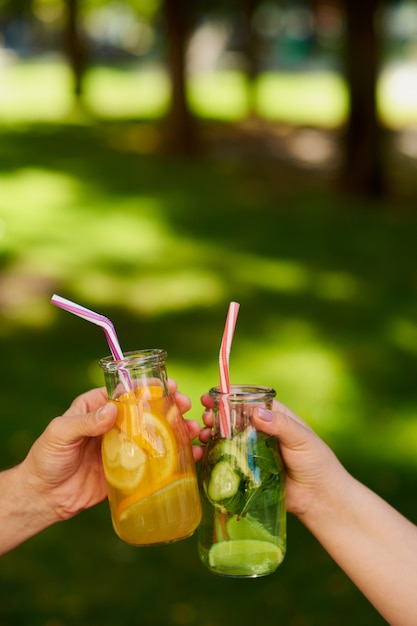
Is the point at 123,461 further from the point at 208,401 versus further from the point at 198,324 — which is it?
the point at 198,324

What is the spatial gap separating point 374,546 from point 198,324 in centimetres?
536

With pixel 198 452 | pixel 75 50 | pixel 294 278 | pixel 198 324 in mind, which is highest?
pixel 198 452

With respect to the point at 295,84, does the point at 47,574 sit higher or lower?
higher

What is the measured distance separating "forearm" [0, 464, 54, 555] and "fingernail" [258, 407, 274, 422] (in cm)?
58

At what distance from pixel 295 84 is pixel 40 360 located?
991 inches

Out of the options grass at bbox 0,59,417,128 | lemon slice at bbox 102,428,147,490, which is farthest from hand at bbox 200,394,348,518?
grass at bbox 0,59,417,128

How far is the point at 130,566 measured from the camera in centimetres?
443

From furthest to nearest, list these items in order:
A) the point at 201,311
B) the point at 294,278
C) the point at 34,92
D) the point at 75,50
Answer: the point at 34,92, the point at 75,50, the point at 294,278, the point at 201,311

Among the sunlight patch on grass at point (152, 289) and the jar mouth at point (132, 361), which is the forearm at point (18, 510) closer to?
the jar mouth at point (132, 361)

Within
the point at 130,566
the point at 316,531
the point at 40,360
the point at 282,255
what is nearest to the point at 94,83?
the point at 282,255

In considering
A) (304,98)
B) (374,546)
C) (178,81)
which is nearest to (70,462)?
(374,546)

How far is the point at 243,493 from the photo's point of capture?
6.50ft

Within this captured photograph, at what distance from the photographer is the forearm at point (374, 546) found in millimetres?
2133

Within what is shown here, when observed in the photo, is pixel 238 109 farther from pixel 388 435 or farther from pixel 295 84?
pixel 388 435
